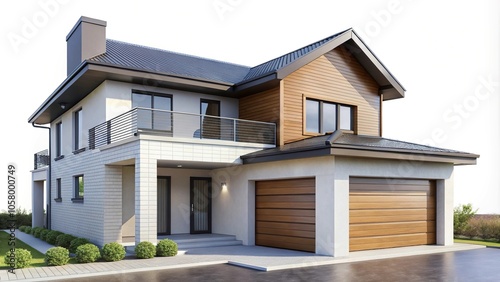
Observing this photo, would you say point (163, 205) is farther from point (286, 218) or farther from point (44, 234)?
point (44, 234)

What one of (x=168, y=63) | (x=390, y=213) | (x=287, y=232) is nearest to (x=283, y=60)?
(x=168, y=63)

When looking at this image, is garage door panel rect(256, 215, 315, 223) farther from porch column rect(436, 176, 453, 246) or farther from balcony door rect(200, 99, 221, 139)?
porch column rect(436, 176, 453, 246)

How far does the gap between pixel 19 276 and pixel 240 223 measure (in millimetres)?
7432

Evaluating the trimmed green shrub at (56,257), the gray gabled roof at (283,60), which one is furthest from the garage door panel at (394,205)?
the trimmed green shrub at (56,257)

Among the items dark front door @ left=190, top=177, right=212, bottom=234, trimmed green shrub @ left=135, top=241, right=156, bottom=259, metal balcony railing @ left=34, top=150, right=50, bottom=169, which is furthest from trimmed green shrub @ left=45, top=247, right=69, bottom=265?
metal balcony railing @ left=34, top=150, right=50, bottom=169

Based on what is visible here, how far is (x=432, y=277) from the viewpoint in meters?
9.77

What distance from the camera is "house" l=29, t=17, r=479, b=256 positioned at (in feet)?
42.4

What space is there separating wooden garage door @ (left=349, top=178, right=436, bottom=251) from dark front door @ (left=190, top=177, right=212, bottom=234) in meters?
6.23

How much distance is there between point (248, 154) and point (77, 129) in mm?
8200

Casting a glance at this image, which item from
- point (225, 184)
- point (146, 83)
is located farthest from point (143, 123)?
point (225, 184)

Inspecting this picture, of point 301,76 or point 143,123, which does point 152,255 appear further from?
point 301,76

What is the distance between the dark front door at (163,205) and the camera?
16.4 metres

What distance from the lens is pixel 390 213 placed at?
14.3m

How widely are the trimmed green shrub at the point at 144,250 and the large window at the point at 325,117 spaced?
7.09 meters
